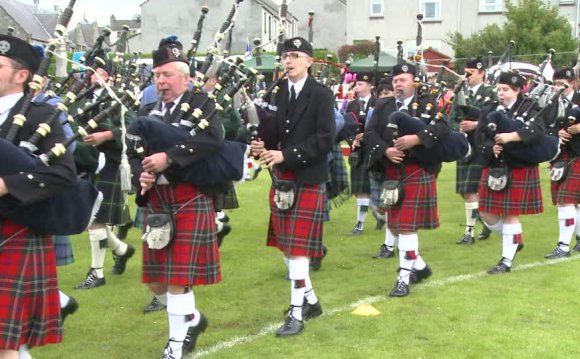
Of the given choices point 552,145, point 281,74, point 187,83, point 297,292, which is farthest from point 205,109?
point 552,145

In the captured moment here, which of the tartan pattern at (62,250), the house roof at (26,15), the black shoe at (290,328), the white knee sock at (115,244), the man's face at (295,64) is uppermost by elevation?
the house roof at (26,15)

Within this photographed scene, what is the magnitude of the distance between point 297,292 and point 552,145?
2.63m

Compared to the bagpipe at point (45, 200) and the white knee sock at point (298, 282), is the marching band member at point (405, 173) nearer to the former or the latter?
the white knee sock at point (298, 282)

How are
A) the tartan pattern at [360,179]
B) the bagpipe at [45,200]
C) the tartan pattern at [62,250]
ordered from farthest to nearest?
the tartan pattern at [360,179] < the tartan pattern at [62,250] < the bagpipe at [45,200]

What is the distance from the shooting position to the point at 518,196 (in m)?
5.76

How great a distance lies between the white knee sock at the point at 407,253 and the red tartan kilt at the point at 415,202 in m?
0.06

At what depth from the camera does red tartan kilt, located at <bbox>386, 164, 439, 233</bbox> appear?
16.9ft

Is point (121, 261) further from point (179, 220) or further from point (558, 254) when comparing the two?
point (558, 254)

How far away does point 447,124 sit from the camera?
510cm

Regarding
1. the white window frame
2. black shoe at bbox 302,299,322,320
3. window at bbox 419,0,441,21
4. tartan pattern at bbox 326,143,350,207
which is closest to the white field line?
black shoe at bbox 302,299,322,320

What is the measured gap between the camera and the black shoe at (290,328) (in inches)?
170

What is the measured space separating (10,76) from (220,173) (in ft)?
4.22

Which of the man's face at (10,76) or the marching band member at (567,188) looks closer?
the man's face at (10,76)

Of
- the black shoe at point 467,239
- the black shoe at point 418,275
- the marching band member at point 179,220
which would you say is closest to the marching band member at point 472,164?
the black shoe at point 467,239
